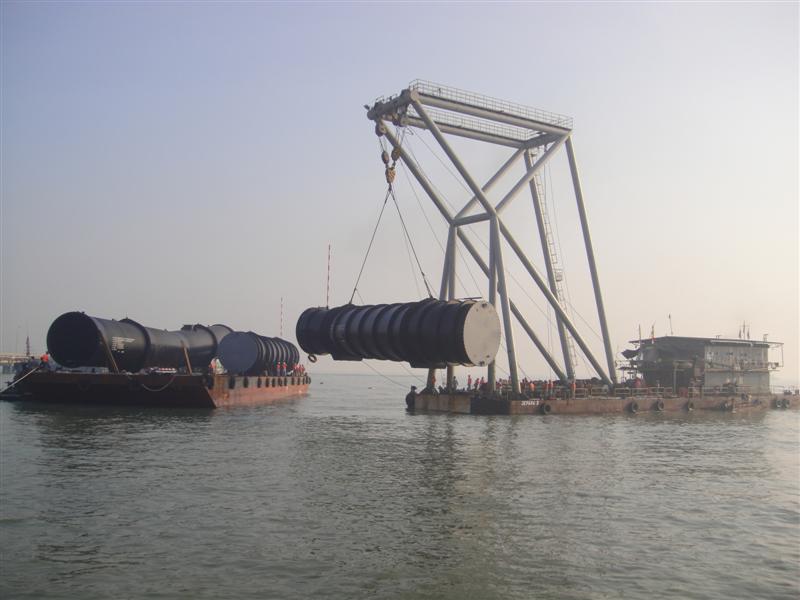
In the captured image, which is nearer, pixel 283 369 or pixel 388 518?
pixel 388 518

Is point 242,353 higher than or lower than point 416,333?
lower

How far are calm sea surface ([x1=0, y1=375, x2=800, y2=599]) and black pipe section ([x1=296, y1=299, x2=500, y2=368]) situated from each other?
16.5 feet

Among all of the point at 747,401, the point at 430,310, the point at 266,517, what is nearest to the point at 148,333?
the point at 430,310

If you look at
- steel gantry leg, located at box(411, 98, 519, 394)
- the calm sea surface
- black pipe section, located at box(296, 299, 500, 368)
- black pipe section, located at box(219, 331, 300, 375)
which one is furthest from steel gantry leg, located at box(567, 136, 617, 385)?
black pipe section, located at box(219, 331, 300, 375)

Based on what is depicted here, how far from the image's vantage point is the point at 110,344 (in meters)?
44.7

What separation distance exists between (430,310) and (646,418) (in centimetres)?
2119

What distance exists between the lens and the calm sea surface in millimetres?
11305

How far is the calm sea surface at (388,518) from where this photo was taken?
11.3 meters

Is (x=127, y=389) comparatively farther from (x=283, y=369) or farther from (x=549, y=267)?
(x=549, y=267)

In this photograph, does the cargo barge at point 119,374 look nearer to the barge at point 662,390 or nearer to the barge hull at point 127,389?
the barge hull at point 127,389

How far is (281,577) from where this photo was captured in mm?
11227

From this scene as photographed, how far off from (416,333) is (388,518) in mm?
18456

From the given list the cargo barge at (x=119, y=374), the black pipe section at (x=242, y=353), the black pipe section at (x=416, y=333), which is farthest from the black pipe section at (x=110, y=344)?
the black pipe section at (x=416, y=333)

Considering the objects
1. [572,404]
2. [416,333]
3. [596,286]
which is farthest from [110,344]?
[596,286]
